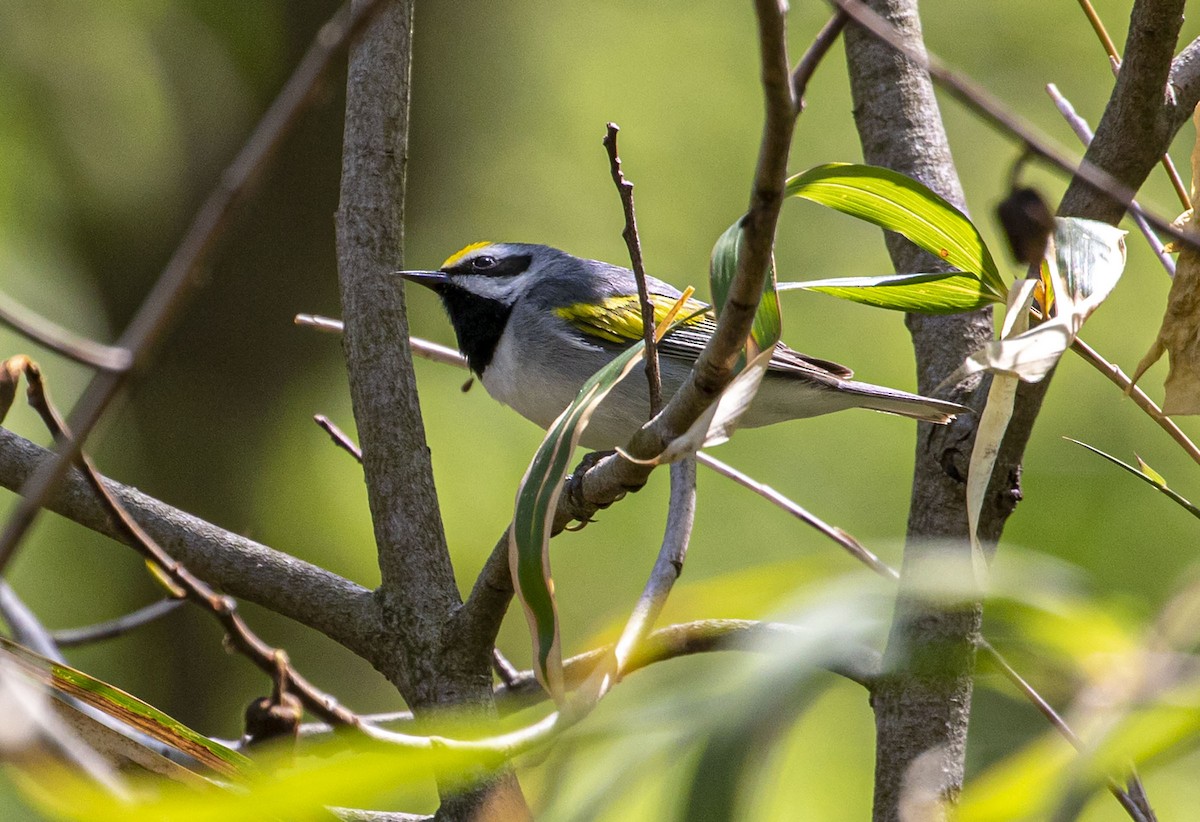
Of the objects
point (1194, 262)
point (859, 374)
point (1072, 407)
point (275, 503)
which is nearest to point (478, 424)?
point (275, 503)

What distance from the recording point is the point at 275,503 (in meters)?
6.89

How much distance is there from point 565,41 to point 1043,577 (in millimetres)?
7900

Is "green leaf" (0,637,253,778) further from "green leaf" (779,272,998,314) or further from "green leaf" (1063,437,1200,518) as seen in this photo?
"green leaf" (1063,437,1200,518)

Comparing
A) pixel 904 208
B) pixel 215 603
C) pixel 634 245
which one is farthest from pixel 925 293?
pixel 215 603

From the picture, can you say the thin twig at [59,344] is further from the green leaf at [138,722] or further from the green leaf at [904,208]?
the green leaf at [904,208]

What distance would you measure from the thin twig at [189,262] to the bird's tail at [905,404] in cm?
152

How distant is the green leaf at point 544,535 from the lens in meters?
1.17

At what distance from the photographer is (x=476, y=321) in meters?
3.58

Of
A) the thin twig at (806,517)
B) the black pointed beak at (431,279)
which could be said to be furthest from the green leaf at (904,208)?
the black pointed beak at (431,279)

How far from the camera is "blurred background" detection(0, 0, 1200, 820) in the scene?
20.1 ft

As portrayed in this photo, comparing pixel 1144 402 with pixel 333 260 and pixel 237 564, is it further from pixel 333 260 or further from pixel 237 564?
pixel 333 260

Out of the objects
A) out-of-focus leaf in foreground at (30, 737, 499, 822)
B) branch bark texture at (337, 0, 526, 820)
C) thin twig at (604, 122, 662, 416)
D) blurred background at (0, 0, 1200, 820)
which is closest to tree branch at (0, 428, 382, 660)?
branch bark texture at (337, 0, 526, 820)

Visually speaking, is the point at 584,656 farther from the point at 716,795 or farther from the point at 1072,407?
the point at 1072,407

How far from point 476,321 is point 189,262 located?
9.49 ft
